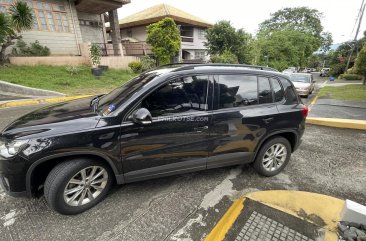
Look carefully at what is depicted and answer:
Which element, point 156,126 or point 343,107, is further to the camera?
point 343,107

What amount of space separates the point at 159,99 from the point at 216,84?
0.77m

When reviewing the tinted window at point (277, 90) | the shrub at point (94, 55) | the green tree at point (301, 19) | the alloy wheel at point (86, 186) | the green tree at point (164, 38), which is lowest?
the alloy wheel at point (86, 186)

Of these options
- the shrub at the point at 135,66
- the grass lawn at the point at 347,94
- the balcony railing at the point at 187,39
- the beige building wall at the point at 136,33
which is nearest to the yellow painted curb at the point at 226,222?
the grass lawn at the point at 347,94

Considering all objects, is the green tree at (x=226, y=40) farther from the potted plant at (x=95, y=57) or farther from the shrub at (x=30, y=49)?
the shrub at (x=30, y=49)

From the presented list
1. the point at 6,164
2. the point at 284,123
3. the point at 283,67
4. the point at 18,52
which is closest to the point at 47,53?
the point at 18,52

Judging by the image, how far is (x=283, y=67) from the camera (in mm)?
29969

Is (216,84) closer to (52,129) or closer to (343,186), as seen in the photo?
(52,129)

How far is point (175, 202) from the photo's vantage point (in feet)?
8.86

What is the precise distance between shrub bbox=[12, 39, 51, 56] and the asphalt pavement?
13184mm

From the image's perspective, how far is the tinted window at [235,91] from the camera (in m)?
2.74

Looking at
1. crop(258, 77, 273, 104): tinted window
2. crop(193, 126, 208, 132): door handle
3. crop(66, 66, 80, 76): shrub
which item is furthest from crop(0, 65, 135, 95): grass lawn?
crop(258, 77, 273, 104): tinted window

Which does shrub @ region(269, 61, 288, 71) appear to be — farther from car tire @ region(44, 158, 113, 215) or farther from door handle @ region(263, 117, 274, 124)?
car tire @ region(44, 158, 113, 215)

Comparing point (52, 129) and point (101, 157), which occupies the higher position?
point (52, 129)

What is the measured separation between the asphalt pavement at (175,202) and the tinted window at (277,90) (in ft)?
4.09
